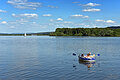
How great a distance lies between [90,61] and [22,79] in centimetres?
2058

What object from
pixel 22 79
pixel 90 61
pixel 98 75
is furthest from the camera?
pixel 90 61

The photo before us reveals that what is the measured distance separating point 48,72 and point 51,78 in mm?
3926

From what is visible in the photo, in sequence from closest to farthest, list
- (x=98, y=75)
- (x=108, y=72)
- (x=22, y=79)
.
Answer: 1. (x=22, y=79)
2. (x=98, y=75)
3. (x=108, y=72)

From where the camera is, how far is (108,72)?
3228 cm

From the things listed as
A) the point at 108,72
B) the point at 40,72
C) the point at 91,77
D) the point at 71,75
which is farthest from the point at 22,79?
the point at 108,72

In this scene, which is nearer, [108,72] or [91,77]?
[91,77]

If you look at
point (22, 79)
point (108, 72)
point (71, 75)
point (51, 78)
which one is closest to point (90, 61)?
point (108, 72)

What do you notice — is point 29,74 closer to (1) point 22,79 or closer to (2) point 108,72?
(1) point 22,79

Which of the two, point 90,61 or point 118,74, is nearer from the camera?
point 118,74

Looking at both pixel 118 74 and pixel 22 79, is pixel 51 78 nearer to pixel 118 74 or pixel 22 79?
pixel 22 79

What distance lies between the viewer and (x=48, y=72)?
32.0m

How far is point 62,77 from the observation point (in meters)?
28.8

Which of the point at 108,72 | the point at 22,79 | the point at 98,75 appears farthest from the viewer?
the point at 108,72

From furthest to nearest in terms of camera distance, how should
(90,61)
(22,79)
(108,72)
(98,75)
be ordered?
(90,61)
(108,72)
(98,75)
(22,79)
